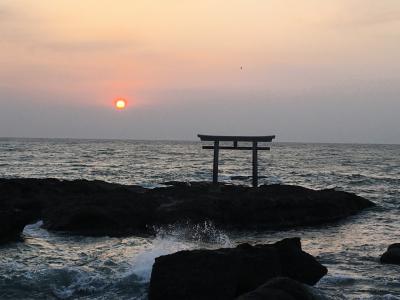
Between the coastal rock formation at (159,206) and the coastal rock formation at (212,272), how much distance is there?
278 inches

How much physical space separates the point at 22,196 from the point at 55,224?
4566 mm

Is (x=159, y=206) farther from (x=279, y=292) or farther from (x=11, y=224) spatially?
(x=279, y=292)

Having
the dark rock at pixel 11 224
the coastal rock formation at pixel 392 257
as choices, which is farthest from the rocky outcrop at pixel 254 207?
the coastal rock formation at pixel 392 257

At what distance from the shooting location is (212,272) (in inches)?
345

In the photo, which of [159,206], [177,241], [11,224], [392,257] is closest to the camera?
[392,257]

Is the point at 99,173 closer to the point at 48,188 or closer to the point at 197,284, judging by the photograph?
the point at 48,188

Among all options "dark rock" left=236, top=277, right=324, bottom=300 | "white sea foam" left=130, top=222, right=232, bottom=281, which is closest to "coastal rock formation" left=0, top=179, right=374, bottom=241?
"white sea foam" left=130, top=222, right=232, bottom=281

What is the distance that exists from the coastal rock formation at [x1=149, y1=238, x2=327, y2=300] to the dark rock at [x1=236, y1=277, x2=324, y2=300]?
1353mm

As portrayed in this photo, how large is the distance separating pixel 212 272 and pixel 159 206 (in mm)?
9705

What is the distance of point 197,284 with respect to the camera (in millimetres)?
8641

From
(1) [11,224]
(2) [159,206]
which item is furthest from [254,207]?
(1) [11,224]

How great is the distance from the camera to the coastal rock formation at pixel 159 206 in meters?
16.5

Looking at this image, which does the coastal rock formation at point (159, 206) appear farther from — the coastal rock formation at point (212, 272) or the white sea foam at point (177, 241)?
the coastal rock formation at point (212, 272)

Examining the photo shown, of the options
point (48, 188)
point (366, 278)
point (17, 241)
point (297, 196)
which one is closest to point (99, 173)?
point (48, 188)
